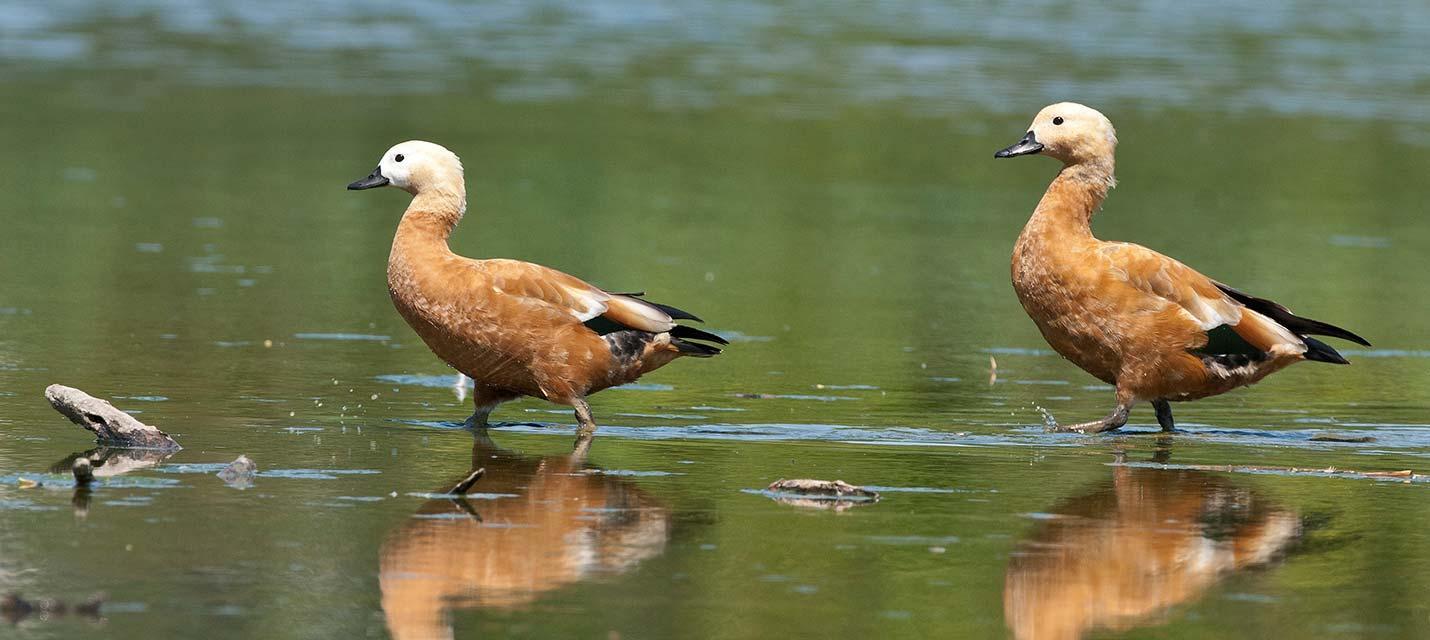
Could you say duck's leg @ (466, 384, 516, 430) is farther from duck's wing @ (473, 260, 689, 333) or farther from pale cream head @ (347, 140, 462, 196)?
pale cream head @ (347, 140, 462, 196)

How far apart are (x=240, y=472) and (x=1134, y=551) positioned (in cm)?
336

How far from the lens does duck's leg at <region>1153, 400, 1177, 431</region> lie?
11.1 metres

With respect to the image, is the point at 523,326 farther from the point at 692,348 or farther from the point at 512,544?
the point at 512,544

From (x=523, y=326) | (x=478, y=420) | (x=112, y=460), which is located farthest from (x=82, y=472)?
(x=523, y=326)

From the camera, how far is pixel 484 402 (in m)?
10.6

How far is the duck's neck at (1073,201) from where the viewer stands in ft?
37.6

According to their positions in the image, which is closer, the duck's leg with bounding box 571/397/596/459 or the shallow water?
the shallow water

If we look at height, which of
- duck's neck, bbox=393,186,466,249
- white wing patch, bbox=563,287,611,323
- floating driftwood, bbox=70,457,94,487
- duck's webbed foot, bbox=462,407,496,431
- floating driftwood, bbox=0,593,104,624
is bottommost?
duck's webbed foot, bbox=462,407,496,431

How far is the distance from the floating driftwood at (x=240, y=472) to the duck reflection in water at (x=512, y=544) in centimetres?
75

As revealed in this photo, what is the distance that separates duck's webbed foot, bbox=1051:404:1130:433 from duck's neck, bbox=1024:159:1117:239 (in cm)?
99

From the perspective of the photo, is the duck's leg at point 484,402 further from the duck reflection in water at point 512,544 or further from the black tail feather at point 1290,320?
the black tail feather at point 1290,320

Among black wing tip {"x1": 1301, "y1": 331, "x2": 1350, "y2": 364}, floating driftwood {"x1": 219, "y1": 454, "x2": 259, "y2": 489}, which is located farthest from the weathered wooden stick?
black wing tip {"x1": 1301, "y1": 331, "x2": 1350, "y2": 364}

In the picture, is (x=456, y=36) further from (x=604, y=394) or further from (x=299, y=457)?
(x=299, y=457)

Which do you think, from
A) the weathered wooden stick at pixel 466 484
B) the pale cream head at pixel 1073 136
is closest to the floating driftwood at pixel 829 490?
the weathered wooden stick at pixel 466 484
